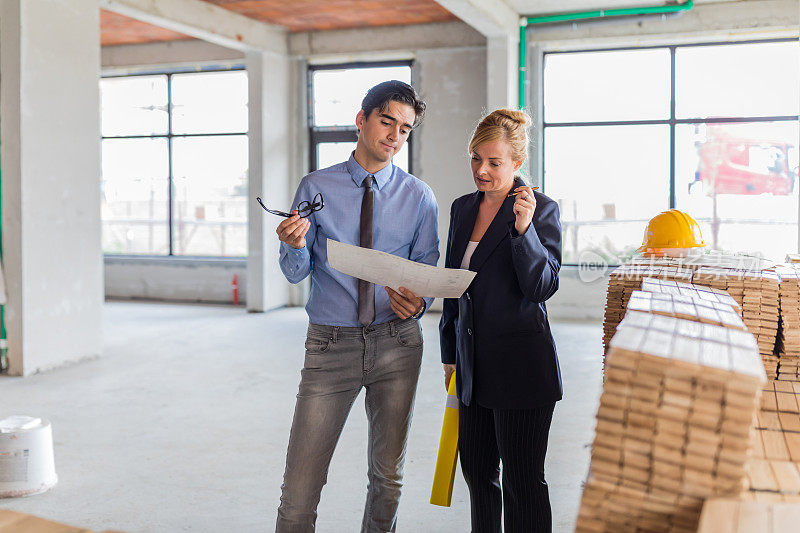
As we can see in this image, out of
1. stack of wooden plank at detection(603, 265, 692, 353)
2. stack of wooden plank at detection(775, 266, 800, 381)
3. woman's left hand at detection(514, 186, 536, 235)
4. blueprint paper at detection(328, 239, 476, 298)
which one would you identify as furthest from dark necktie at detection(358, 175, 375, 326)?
stack of wooden plank at detection(775, 266, 800, 381)

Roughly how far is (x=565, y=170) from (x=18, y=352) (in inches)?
251

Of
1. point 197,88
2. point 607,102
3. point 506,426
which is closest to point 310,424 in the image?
point 506,426

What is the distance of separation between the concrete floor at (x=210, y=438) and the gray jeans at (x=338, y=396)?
92cm

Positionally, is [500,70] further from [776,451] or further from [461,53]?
[776,451]

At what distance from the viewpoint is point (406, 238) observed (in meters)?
2.33

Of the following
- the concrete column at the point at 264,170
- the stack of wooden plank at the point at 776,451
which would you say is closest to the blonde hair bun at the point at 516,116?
the stack of wooden plank at the point at 776,451

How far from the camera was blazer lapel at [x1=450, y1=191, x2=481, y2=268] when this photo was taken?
2277 millimetres

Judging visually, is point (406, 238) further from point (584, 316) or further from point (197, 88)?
point (197, 88)

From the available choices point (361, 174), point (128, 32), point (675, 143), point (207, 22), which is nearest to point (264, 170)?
point (207, 22)

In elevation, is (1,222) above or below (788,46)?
below

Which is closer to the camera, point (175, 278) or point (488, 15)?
point (488, 15)

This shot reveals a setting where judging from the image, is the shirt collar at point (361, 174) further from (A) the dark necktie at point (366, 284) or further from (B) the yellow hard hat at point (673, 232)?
(B) the yellow hard hat at point (673, 232)

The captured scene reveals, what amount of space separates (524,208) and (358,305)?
23.2 inches

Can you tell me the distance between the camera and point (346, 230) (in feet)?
7.47
